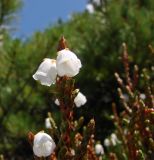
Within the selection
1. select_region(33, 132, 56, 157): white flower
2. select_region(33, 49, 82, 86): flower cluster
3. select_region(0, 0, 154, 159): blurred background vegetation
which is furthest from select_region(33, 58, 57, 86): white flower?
select_region(0, 0, 154, 159): blurred background vegetation

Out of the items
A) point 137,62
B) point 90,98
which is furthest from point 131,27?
point 90,98

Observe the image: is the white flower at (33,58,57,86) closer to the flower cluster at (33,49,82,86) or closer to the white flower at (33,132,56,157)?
the flower cluster at (33,49,82,86)

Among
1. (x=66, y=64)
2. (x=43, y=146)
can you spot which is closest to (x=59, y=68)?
(x=66, y=64)

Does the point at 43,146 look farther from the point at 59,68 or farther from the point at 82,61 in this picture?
the point at 82,61

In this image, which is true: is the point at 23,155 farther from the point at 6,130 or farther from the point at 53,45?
the point at 53,45

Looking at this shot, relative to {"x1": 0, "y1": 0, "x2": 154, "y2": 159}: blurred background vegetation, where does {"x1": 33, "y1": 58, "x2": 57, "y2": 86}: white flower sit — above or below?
above
